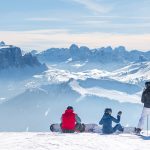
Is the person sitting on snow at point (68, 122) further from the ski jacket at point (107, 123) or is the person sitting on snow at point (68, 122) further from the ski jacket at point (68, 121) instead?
the ski jacket at point (107, 123)

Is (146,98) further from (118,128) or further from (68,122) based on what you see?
(68,122)

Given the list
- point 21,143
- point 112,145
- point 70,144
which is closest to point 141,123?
point 112,145

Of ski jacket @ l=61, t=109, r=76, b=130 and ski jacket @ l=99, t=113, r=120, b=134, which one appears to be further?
ski jacket @ l=99, t=113, r=120, b=134

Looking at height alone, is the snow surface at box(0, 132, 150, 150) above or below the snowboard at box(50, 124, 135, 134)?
above

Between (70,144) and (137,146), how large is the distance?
295 centimetres

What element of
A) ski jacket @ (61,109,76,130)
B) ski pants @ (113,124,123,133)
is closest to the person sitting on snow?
ski jacket @ (61,109,76,130)

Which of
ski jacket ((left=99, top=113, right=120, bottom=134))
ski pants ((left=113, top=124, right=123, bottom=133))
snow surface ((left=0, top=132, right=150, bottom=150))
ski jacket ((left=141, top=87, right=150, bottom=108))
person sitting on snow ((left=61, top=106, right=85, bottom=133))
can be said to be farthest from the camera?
ski pants ((left=113, top=124, right=123, bottom=133))

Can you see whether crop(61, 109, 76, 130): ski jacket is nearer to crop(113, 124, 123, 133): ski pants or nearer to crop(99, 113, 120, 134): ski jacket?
crop(99, 113, 120, 134): ski jacket

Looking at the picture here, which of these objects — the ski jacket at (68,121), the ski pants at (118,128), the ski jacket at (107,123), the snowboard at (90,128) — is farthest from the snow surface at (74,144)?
the snowboard at (90,128)

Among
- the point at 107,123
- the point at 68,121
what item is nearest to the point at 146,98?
the point at 107,123

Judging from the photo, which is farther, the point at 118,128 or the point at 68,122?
the point at 118,128

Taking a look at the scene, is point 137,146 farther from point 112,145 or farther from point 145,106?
point 145,106

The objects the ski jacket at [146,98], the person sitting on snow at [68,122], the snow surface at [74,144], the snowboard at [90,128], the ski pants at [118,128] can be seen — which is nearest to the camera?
the snow surface at [74,144]

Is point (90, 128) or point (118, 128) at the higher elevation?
point (118, 128)
